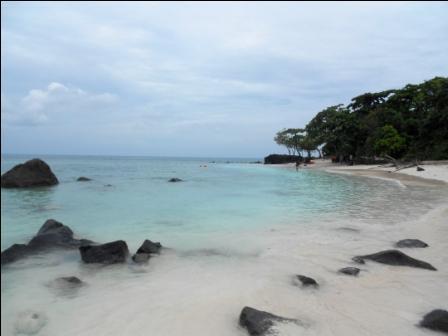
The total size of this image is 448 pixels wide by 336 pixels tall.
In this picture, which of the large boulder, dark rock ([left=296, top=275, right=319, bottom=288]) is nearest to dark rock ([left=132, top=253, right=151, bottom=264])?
dark rock ([left=296, top=275, right=319, bottom=288])

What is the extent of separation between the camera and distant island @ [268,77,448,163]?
3828cm

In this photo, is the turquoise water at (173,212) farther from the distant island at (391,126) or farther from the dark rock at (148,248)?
the distant island at (391,126)

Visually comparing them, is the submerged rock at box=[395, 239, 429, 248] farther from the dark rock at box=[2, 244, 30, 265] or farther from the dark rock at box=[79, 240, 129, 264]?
the dark rock at box=[2, 244, 30, 265]

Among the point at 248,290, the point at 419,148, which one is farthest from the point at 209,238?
the point at 419,148

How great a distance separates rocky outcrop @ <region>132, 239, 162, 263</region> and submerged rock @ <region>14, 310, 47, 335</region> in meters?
2.49

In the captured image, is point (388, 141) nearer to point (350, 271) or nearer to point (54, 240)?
point (350, 271)

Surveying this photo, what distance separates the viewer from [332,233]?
9.70 metres

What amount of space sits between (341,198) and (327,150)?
139 feet

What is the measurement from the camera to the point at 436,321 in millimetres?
4277

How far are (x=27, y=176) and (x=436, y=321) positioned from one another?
1964 cm

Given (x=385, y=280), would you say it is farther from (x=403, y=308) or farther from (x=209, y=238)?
(x=209, y=238)

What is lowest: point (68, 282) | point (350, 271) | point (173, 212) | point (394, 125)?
point (173, 212)

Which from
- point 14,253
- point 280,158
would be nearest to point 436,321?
point 14,253

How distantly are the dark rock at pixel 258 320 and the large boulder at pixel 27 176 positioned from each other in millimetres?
16441
